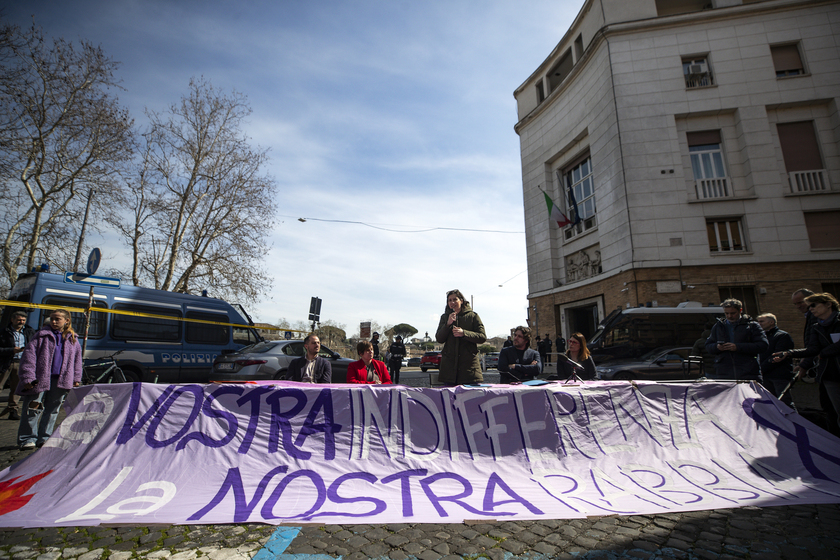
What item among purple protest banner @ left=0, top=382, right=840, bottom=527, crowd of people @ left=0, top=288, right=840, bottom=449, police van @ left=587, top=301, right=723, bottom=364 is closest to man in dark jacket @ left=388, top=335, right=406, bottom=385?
police van @ left=587, top=301, right=723, bottom=364

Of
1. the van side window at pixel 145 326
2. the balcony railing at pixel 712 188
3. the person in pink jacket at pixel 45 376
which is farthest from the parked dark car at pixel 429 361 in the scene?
the person in pink jacket at pixel 45 376

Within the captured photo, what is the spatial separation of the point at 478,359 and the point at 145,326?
9.39 m

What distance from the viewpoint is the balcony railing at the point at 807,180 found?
1659 centimetres

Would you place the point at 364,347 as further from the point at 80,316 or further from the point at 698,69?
the point at 698,69

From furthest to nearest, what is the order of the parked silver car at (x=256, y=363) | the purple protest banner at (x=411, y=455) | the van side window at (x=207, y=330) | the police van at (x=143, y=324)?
the van side window at (x=207, y=330)
the police van at (x=143, y=324)
the parked silver car at (x=256, y=363)
the purple protest banner at (x=411, y=455)

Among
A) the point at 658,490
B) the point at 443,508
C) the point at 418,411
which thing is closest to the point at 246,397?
the point at 418,411

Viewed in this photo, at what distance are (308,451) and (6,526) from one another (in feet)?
6.57

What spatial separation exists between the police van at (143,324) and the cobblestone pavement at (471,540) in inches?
276

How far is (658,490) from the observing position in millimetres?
3385

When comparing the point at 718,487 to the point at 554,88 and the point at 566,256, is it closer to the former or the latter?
the point at 566,256

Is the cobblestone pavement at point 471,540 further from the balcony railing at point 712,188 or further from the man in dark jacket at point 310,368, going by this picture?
the balcony railing at point 712,188

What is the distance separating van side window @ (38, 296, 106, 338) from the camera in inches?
350

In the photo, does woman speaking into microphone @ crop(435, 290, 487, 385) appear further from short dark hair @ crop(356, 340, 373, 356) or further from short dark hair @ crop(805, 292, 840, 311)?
short dark hair @ crop(805, 292, 840, 311)

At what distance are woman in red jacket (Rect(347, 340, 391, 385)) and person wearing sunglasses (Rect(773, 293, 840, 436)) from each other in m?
5.13
